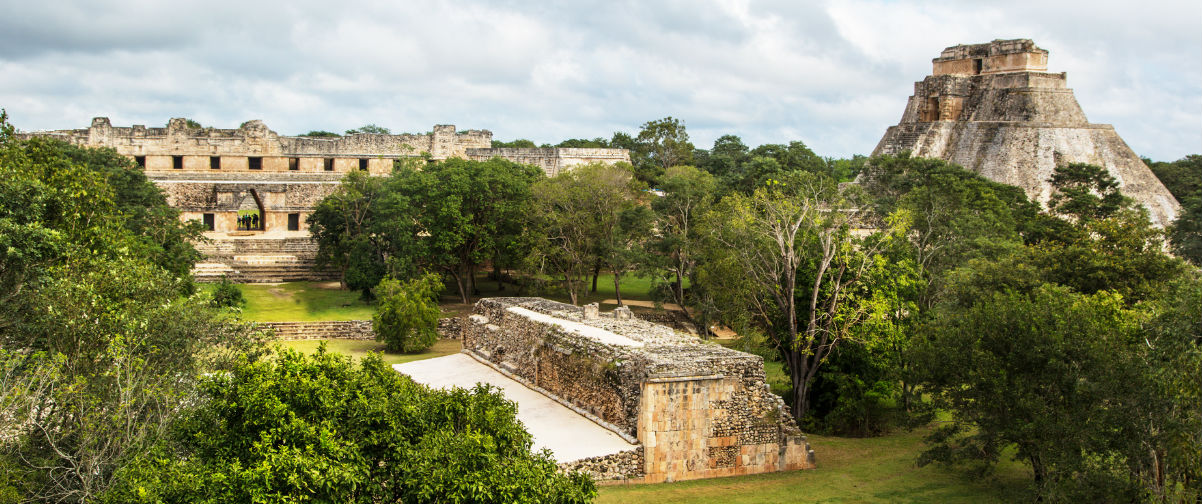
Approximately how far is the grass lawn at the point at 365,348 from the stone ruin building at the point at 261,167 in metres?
6.75

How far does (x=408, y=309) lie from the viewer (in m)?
23.1

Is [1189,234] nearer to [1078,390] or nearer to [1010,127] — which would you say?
[1010,127]

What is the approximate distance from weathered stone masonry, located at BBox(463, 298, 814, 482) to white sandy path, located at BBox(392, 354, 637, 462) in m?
0.21

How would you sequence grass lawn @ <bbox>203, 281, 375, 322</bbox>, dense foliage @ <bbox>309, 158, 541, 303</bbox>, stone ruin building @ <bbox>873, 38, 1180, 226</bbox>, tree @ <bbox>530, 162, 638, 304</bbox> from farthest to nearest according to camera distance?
stone ruin building @ <bbox>873, 38, 1180, 226</bbox> → dense foliage @ <bbox>309, 158, 541, 303</bbox> → tree @ <bbox>530, 162, 638, 304</bbox> → grass lawn @ <bbox>203, 281, 375, 322</bbox>

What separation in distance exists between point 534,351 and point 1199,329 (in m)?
10.6

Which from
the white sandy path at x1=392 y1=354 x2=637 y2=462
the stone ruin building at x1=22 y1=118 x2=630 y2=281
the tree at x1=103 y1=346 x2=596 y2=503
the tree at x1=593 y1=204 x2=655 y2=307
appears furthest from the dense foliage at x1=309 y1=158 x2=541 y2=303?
the tree at x1=103 y1=346 x2=596 y2=503

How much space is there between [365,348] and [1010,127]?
1008 inches

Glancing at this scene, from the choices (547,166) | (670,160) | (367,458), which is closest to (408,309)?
(367,458)

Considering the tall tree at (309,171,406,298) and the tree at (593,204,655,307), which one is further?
the tall tree at (309,171,406,298)

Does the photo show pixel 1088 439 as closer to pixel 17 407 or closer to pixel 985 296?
pixel 985 296

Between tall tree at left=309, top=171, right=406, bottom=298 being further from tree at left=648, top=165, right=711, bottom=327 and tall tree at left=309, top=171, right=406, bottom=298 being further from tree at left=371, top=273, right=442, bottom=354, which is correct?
tree at left=648, top=165, right=711, bottom=327

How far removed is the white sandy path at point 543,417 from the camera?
43.2 ft

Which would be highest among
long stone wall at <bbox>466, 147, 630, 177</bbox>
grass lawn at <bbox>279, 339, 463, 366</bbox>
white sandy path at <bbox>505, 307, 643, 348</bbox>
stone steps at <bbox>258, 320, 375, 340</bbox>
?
long stone wall at <bbox>466, 147, 630, 177</bbox>

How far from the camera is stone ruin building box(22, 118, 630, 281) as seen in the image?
31.4 meters
